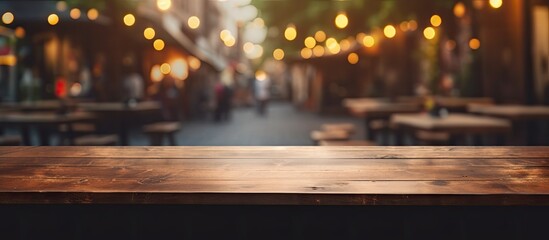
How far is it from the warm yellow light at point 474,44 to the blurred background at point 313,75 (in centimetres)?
3

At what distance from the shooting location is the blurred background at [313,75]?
8.17 metres

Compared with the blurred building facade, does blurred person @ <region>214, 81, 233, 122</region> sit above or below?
below

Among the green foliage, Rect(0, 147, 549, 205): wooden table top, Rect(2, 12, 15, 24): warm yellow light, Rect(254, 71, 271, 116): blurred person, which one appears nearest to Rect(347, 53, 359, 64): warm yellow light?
Rect(254, 71, 271, 116): blurred person

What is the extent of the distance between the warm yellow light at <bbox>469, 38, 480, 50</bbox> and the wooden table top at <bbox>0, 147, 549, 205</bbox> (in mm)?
9860

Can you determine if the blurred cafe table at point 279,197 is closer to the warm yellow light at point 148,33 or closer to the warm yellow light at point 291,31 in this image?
the warm yellow light at point 148,33

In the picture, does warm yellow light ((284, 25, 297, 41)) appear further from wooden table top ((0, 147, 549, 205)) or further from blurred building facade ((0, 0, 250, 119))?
wooden table top ((0, 147, 549, 205))

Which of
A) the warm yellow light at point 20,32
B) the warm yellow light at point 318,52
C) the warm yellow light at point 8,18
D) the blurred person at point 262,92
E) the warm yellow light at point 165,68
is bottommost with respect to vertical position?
the blurred person at point 262,92

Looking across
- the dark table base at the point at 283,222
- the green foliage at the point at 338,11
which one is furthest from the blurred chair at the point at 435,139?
the dark table base at the point at 283,222

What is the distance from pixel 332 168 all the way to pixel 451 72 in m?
15.6

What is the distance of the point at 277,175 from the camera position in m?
2.35

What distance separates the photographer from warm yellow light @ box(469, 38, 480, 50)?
1222 cm

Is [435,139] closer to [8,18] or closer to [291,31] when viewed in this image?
[291,31]

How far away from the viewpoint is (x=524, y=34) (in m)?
9.91

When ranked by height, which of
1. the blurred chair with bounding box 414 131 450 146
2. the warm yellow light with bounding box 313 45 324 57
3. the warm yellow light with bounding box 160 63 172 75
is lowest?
the blurred chair with bounding box 414 131 450 146
